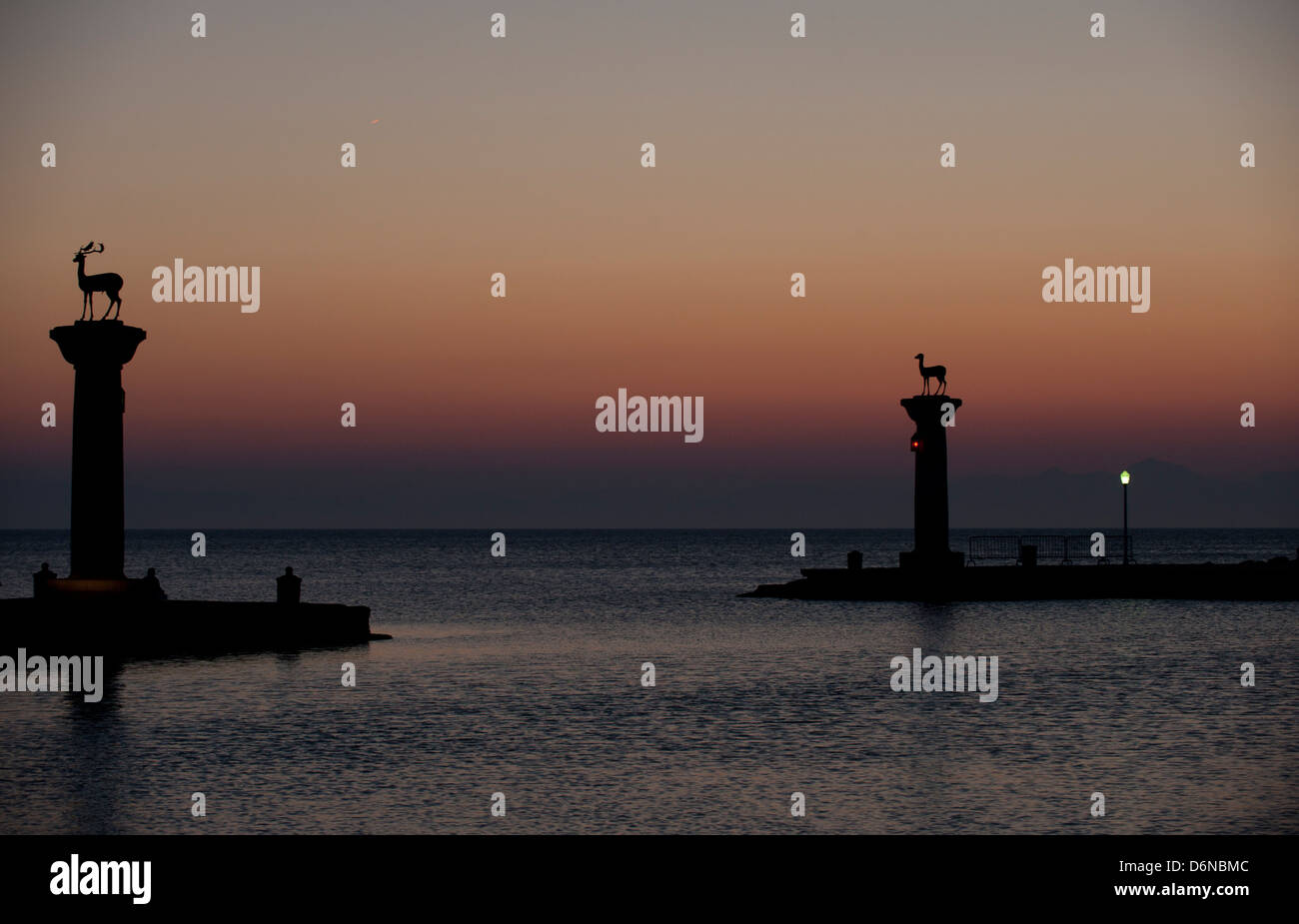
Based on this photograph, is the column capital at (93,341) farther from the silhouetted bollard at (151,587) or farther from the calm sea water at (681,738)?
the calm sea water at (681,738)

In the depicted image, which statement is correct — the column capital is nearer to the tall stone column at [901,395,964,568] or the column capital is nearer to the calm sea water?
the calm sea water

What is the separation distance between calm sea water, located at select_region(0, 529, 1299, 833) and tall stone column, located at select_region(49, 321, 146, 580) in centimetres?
389

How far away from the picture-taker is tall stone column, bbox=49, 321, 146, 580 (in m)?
38.2

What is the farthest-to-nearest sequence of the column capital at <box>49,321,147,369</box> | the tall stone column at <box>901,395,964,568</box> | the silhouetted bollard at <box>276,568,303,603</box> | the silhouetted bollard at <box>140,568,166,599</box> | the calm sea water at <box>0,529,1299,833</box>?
the tall stone column at <box>901,395,964,568</box>
the silhouetted bollard at <box>276,568,303,603</box>
the silhouetted bollard at <box>140,568,166,599</box>
the column capital at <box>49,321,147,369</box>
the calm sea water at <box>0,529,1299,833</box>

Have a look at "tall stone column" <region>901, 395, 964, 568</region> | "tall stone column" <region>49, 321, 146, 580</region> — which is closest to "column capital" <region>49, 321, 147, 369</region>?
"tall stone column" <region>49, 321, 146, 580</region>

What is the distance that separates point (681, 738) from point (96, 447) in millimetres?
20686

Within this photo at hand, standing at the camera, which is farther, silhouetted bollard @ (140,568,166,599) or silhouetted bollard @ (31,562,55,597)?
silhouetted bollard @ (140,568,166,599)

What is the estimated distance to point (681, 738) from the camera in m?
26.8

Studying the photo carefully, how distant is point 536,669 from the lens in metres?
41.2

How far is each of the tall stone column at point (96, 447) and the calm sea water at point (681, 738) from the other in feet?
12.7

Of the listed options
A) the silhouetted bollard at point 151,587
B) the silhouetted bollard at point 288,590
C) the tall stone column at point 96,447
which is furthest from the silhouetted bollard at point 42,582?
the silhouetted bollard at point 288,590

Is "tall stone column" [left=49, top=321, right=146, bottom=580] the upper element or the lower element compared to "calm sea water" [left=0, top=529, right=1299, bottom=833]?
upper
